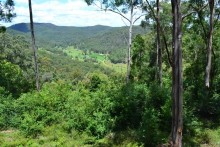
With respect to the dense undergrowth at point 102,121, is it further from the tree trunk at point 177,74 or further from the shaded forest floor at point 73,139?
the tree trunk at point 177,74

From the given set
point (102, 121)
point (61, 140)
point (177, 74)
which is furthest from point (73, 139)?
point (177, 74)

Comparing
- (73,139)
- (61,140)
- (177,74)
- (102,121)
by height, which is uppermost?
(177,74)

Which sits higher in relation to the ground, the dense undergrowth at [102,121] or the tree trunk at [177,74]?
the tree trunk at [177,74]

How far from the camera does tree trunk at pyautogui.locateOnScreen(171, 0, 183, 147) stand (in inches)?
286

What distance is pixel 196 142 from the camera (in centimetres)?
1111

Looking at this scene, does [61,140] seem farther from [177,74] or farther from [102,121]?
[177,74]

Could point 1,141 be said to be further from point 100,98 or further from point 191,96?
point 191,96

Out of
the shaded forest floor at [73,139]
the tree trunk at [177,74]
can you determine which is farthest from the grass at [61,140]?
the tree trunk at [177,74]

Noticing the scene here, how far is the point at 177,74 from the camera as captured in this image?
289 inches

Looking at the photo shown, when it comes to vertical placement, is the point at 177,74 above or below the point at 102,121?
above

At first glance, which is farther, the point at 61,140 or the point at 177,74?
the point at 61,140

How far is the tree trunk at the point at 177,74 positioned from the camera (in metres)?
7.27

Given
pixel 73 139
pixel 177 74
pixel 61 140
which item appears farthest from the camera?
pixel 73 139

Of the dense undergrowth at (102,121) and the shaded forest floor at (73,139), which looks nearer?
the shaded forest floor at (73,139)
